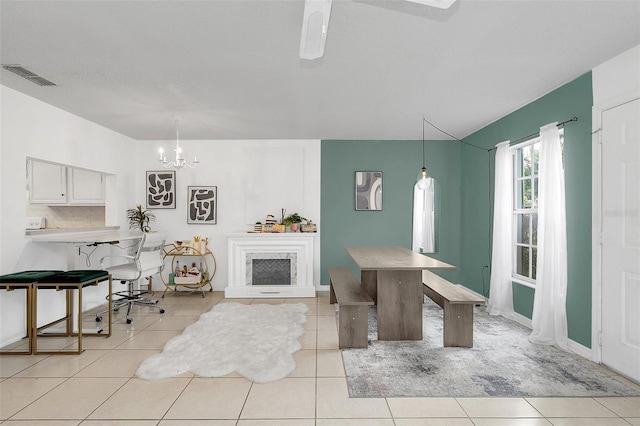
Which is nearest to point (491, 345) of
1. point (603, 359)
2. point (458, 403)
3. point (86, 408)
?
point (603, 359)

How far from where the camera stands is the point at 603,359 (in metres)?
2.90

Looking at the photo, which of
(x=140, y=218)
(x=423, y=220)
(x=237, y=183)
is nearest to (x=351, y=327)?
(x=423, y=220)

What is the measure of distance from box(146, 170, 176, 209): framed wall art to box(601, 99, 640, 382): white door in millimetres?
5666

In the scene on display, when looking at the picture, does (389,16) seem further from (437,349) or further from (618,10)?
(437,349)

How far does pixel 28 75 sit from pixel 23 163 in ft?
3.13

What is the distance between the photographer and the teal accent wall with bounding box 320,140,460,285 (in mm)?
5832

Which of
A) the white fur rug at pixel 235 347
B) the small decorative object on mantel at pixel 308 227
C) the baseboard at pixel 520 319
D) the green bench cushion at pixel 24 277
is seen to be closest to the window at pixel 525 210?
the baseboard at pixel 520 319

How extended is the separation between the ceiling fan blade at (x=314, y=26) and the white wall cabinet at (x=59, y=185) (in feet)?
15.5

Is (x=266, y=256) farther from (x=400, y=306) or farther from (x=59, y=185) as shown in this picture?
(x=59, y=185)

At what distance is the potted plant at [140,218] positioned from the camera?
18.1 ft

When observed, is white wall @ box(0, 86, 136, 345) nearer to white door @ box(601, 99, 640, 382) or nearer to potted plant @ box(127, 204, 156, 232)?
potted plant @ box(127, 204, 156, 232)

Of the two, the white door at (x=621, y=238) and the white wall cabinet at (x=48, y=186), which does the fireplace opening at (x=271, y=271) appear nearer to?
the white wall cabinet at (x=48, y=186)

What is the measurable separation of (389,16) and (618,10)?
4.56 feet

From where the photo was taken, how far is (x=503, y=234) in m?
4.23
